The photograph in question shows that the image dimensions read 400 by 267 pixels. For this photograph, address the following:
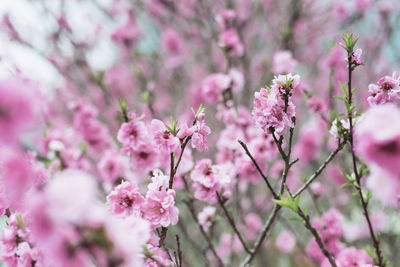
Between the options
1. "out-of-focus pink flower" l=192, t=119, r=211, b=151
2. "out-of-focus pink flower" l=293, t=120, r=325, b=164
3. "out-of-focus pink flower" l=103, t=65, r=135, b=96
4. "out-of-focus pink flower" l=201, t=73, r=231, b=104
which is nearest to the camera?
"out-of-focus pink flower" l=192, t=119, r=211, b=151

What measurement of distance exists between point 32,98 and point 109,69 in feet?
18.5

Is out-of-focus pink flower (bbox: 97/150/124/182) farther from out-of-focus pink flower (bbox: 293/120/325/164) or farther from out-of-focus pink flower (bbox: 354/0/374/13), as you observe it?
out-of-focus pink flower (bbox: 354/0/374/13)

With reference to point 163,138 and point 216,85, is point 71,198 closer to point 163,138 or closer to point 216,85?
point 163,138

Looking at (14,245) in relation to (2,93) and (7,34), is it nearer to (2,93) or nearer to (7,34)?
(2,93)

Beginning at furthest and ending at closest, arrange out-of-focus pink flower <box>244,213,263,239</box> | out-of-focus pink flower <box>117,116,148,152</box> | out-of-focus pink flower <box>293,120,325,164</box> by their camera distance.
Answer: out-of-focus pink flower <box>293,120,325,164</box> < out-of-focus pink flower <box>244,213,263,239</box> < out-of-focus pink flower <box>117,116,148,152</box>

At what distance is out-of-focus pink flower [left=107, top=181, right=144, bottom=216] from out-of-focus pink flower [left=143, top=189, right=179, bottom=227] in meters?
0.05

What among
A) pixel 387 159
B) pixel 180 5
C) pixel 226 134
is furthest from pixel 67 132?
pixel 180 5

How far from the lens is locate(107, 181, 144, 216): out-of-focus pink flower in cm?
131

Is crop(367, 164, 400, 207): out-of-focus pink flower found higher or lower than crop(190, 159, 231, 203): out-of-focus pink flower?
lower

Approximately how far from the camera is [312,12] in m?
4.56

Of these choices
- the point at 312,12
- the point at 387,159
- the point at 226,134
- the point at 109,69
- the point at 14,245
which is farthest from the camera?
the point at 109,69

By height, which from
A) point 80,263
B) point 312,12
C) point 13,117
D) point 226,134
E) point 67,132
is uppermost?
point 312,12

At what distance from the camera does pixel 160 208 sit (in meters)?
1.29

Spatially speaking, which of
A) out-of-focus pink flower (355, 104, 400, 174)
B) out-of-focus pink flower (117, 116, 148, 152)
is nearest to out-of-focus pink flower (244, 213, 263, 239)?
out-of-focus pink flower (117, 116, 148, 152)
